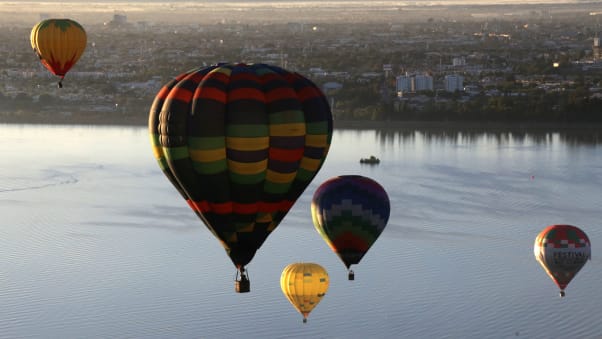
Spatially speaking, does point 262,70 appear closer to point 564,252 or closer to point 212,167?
point 212,167

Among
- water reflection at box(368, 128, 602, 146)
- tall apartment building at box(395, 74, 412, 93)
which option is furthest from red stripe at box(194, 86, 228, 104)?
tall apartment building at box(395, 74, 412, 93)

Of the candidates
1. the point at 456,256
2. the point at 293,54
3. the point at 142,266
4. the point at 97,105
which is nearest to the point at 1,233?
the point at 142,266

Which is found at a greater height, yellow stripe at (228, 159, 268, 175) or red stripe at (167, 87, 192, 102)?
red stripe at (167, 87, 192, 102)

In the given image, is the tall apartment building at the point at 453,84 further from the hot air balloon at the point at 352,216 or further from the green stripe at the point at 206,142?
the green stripe at the point at 206,142

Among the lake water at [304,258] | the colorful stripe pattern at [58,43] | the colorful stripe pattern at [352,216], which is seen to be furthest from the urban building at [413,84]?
the colorful stripe pattern at [352,216]

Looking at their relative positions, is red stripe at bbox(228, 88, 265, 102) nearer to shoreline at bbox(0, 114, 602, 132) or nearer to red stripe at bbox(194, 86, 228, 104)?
red stripe at bbox(194, 86, 228, 104)

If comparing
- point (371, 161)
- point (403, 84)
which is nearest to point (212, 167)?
point (371, 161)

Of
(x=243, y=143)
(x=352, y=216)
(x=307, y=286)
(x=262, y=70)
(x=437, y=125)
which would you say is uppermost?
(x=262, y=70)
